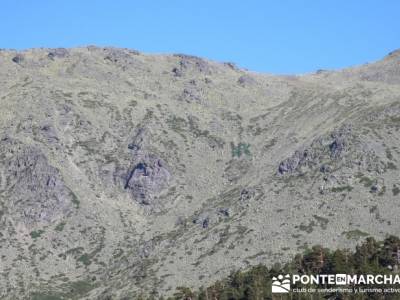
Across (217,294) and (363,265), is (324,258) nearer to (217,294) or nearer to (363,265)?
(363,265)

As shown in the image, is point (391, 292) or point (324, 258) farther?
point (324, 258)

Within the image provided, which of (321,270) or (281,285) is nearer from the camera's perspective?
(281,285)

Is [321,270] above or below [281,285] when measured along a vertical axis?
above

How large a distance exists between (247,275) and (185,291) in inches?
1381

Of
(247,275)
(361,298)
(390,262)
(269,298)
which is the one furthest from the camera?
(247,275)

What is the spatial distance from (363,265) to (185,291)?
114ft

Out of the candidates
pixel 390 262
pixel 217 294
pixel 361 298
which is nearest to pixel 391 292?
pixel 361 298

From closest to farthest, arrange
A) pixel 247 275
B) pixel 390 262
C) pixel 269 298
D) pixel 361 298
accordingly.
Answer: pixel 361 298 → pixel 269 298 → pixel 390 262 → pixel 247 275

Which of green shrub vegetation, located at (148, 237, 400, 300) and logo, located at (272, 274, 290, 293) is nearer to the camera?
green shrub vegetation, located at (148, 237, 400, 300)

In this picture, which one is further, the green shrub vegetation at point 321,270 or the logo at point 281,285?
the logo at point 281,285

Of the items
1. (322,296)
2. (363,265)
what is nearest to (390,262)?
(363,265)

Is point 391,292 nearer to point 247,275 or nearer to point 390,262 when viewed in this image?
point 390,262

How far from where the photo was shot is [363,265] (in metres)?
155

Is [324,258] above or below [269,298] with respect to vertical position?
above
